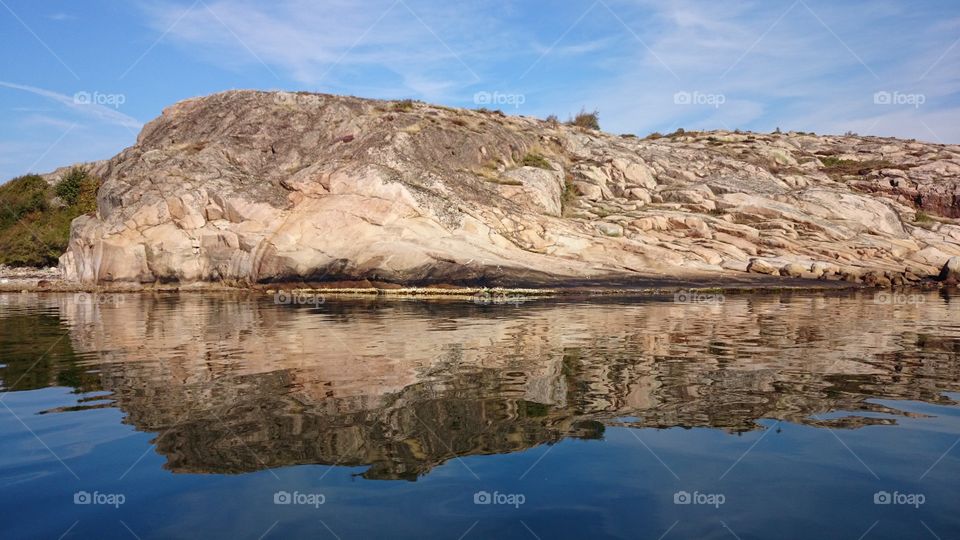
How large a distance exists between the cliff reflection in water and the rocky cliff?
763 inches

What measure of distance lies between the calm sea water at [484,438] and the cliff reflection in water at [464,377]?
6 centimetres

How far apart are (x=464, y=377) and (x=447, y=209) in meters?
34.3

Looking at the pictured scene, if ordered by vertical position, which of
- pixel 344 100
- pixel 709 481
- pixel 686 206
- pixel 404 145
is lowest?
pixel 709 481

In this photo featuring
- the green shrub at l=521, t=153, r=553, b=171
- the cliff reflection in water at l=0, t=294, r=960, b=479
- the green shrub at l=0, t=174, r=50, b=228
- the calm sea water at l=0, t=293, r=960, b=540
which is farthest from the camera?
the green shrub at l=0, t=174, r=50, b=228

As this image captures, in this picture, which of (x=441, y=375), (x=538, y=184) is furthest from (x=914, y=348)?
(x=538, y=184)

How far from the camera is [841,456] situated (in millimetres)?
8023

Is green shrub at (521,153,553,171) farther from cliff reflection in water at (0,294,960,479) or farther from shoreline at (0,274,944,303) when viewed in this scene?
cliff reflection in water at (0,294,960,479)

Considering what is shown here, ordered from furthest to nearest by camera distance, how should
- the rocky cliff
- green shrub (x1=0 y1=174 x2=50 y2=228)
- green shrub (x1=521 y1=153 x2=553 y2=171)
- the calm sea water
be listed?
green shrub (x1=0 y1=174 x2=50 y2=228), green shrub (x1=521 y1=153 x2=553 y2=171), the rocky cliff, the calm sea water

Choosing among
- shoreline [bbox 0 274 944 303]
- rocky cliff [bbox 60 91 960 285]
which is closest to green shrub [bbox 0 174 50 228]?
rocky cliff [bbox 60 91 960 285]

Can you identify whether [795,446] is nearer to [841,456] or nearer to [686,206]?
[841,456]

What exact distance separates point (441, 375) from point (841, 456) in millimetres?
7121

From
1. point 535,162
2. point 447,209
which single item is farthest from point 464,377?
point 535,162

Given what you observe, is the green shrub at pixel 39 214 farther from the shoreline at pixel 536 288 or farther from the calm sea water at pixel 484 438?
the calm sea water at pixel 484 438

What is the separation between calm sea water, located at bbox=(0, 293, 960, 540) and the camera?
248 inches
